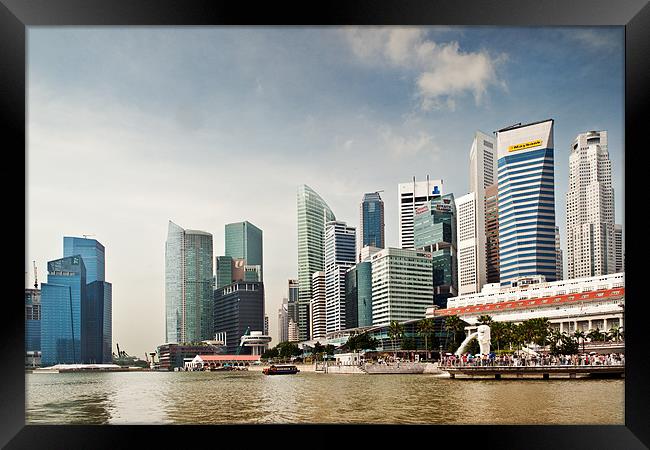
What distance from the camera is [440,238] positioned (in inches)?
1843

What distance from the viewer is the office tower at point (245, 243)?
206 feet

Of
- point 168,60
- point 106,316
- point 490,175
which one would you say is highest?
point 168,60

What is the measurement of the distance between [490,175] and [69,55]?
29.4 m

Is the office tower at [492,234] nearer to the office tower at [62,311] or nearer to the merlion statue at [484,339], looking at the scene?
the merlion statue at [484,339]

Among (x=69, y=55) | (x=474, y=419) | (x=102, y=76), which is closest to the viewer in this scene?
(x=474, y=419)

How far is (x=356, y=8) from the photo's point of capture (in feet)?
14.8

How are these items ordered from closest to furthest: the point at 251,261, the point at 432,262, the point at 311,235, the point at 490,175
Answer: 1. the point at 432,262
2. the point at 490,175
3. the point at 311,235
4. the point at 251,261

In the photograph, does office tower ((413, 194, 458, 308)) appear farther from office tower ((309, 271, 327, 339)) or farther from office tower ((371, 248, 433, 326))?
office tower ((309, 271, 327, 339))

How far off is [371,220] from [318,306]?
7.81 metres

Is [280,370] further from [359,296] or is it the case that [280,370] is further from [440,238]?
[440,238]

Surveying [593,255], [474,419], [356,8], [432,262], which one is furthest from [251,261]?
[356,8]

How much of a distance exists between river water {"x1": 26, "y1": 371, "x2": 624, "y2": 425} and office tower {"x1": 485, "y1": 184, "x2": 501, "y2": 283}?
24367mm

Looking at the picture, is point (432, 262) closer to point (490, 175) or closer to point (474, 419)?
point (490, 175)

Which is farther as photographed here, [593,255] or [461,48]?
[593,255]
